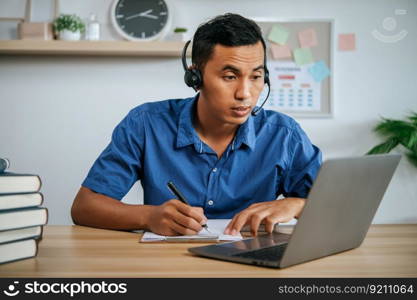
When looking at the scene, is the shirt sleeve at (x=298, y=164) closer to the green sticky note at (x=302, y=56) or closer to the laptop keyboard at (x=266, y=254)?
the laptop keyboard at (x=266, y=254)

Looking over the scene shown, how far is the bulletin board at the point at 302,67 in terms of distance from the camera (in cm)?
308

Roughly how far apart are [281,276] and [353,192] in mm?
217

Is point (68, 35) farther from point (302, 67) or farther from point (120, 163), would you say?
point (120, 163)

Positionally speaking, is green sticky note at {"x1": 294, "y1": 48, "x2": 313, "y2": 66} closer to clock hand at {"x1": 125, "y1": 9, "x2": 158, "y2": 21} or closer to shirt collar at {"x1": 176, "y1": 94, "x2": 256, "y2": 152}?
clock hand at {"x1": 125, "y1": 9, "x2": 158, "y2": 21}

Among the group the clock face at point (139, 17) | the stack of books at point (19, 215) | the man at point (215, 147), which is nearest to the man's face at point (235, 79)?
the man at point (215, 147)

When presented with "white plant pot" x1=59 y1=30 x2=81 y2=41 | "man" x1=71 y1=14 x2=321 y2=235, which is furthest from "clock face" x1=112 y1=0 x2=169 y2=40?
"man" x1=71 y1=14 x2=321 y2=235

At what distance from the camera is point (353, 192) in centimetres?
99

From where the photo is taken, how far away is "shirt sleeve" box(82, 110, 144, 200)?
1.63 metres

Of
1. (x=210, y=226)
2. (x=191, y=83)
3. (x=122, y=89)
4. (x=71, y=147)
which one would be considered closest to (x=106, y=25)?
(x=122, y=89)

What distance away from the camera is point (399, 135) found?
2.94 metres

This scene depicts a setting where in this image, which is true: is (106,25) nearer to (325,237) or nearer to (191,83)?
(191,83)

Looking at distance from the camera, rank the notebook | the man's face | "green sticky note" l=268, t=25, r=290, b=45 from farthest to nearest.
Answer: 1. "green sticky note" l=268, t=25, r=290, b=45
2. the man's face
3. the notebook

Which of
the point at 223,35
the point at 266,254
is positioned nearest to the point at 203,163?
the point at 223,35

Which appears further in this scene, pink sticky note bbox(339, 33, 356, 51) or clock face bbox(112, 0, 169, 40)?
pink sticky note bbox(339, 33, 356, 51)
